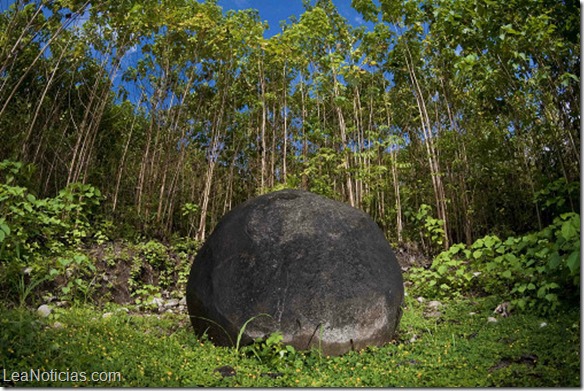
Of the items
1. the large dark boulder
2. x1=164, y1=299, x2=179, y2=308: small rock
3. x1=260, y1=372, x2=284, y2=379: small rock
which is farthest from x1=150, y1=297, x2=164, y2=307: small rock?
x1=260, y1=372, x2=284, y2=379: small rock

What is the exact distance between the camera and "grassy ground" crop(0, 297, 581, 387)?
2.41 meters

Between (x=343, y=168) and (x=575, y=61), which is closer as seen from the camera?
(x=575, y=61)

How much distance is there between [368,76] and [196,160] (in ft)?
10.7

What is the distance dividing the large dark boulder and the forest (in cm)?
32

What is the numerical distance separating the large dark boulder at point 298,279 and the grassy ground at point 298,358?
14 cm

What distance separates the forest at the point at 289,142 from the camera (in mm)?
4328

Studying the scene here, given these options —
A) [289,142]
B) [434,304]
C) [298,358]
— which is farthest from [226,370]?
[289,142]

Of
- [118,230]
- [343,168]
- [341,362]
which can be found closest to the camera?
[341,362]

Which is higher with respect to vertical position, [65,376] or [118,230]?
[118,230]

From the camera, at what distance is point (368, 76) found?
7.70 meters

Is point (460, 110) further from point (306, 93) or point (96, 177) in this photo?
point (96, 177)

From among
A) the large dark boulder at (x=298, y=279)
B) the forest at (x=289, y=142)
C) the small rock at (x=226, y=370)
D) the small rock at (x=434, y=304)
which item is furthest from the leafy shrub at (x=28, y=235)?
the small rock at (x=434, y=304)

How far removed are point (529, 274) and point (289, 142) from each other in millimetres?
5328

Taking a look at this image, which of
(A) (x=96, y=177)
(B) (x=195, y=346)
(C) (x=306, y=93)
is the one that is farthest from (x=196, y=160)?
(B) (x=195, y=346)
